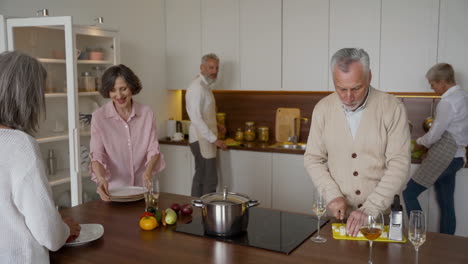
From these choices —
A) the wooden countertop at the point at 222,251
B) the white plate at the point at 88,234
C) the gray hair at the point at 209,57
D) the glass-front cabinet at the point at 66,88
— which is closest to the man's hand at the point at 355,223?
the wooden countertop at the point at 222,251

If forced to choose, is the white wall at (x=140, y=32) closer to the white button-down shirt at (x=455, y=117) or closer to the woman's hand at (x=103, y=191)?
the woman's hand at (x=103, y=191)

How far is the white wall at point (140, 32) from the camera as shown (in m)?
3.92

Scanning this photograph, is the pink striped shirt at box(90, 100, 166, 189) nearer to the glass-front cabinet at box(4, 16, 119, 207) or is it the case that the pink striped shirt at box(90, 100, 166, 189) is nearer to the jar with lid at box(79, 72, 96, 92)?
the glass-front cabinet at box(4, 16, 119, 207)

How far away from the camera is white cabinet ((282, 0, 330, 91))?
4.09m

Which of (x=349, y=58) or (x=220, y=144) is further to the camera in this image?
(x=220, y=144)

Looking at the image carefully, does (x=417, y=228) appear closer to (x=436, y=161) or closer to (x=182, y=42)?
(x=436, y=161)

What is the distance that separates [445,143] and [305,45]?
1534 mm

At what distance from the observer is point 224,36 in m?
4.59

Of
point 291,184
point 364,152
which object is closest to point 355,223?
point 364,152

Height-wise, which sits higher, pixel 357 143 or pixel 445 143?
pixel 357 143

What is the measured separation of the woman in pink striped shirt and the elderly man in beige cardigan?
1076 mm

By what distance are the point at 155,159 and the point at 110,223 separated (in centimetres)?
73

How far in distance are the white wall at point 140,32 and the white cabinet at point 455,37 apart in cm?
286

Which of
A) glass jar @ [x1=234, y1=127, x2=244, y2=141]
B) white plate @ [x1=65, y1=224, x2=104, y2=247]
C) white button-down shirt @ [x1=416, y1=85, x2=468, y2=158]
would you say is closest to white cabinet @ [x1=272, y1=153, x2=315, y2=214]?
glass jar @ [x1=234, y1=127, x2=244, y2=141]
